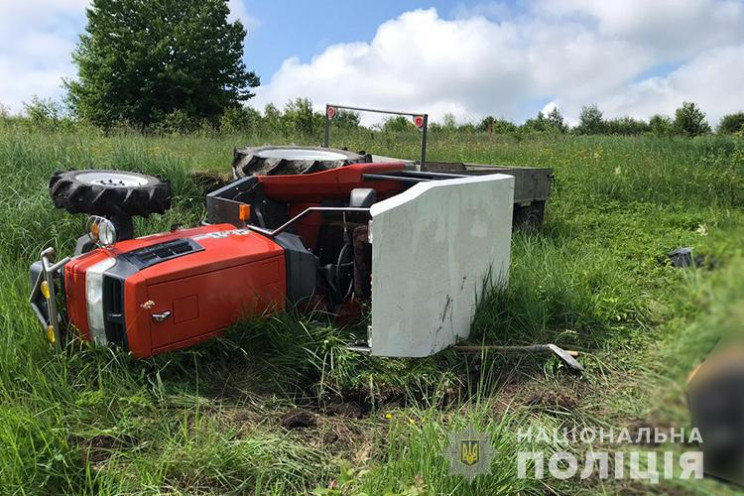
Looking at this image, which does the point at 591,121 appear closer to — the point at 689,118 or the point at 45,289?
the point at 689,118

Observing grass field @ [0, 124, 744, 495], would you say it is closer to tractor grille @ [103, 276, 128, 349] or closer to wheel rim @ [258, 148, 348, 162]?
tractor grille @ [103, 276, 128, 349]

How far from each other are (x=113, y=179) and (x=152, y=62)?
87.7 feet

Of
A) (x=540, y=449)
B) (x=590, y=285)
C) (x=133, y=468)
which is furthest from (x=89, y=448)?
(x=590, y=285)

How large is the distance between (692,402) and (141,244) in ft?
10.7

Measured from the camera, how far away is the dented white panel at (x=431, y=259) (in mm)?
3459

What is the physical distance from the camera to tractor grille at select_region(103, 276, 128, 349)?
3141 millimetres

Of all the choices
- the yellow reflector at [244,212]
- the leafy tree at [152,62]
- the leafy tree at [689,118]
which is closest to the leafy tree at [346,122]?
the yellow reflector at [244,212]

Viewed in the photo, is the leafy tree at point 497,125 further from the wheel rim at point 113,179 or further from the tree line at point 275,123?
the wheel rim at point 113,179

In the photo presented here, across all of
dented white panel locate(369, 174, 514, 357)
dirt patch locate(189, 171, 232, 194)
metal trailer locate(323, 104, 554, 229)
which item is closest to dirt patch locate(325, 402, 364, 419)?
dented white panel locate(369, 174, 514, 357)

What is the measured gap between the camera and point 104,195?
3527 mm

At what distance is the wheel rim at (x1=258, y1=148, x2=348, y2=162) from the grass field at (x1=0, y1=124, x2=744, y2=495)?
5.16 feet

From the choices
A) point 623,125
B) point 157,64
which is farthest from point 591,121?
point 157,64

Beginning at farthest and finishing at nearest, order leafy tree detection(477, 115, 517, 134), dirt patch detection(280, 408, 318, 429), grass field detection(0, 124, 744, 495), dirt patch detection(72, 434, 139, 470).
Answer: leafy tree detection(477, 115, 517, 134), dirt patch detection(280, 408, 318, 429), dirt patch detection(72, 434, 139, 470), grass field detection(0, 124, 744, 495)

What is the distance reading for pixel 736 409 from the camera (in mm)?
769
